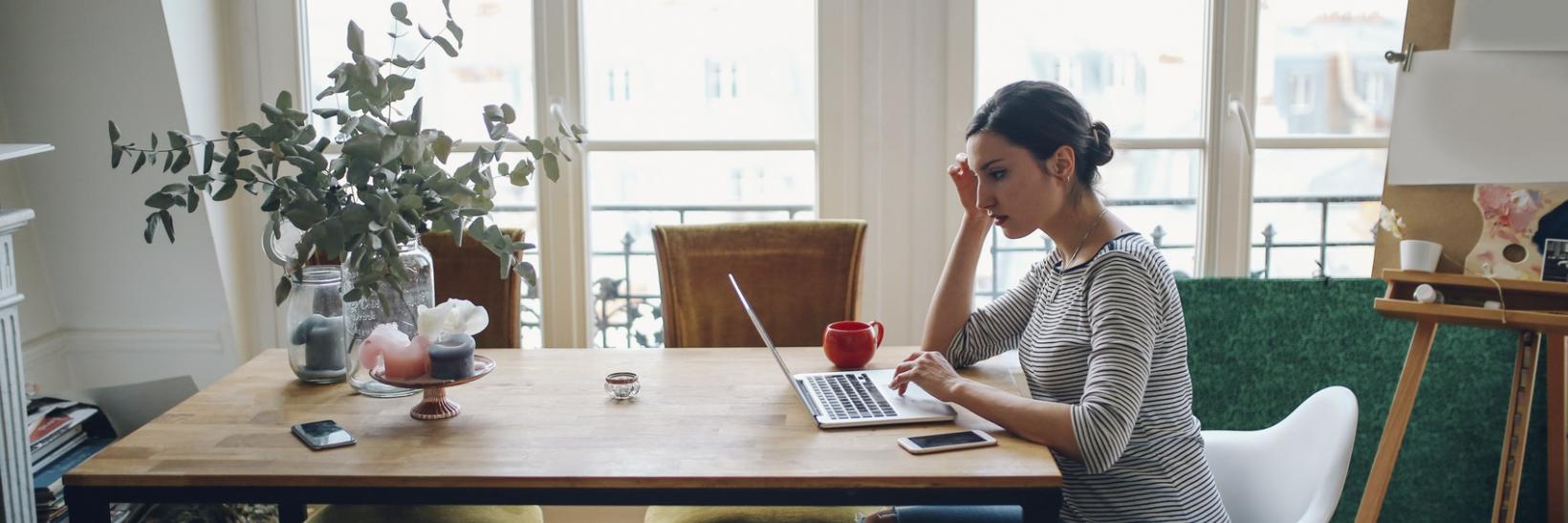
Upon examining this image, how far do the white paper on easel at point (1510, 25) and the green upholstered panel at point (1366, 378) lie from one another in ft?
1.89

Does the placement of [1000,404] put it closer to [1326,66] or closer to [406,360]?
[406,360]

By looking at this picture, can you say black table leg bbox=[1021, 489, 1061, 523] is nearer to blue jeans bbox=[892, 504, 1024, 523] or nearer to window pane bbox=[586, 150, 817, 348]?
blue jeans bbox=[892, 504, 1024, 523]

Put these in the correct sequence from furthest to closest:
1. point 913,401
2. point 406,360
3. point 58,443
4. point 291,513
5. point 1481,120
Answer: point 58,443
point 1481,120
point 291,513
point 913,401
point 406,360

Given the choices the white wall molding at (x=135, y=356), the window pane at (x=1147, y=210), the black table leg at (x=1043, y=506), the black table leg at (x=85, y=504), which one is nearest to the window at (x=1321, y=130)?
the window pane at (x=1147, y=210)

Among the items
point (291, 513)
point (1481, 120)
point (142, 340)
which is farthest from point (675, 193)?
point (1481, 120)

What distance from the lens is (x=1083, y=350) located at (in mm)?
1848

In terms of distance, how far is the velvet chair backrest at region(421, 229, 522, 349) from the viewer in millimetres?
2547

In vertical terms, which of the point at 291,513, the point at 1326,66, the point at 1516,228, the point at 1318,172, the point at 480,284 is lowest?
the point at 291,513

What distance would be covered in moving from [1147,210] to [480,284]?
5.41ft

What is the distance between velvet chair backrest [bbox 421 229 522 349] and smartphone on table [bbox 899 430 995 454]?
3.48 feet

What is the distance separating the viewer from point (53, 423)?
2719 mm

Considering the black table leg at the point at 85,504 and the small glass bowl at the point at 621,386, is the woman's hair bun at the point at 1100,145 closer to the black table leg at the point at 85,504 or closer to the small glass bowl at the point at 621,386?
the small glass bowl at the point at 621,386

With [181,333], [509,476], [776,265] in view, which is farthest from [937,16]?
[181,333]

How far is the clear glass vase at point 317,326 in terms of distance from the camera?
80.6 inches
